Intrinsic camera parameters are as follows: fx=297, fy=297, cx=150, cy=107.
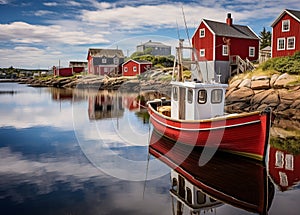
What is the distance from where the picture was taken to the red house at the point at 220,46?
3133 cm

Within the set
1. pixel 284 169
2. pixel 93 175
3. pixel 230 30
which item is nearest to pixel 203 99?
Result: pixel 284 169

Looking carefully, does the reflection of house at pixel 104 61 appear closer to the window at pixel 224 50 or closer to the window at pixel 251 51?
the window at pixel 251 51

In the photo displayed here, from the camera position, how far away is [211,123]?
11.0 m

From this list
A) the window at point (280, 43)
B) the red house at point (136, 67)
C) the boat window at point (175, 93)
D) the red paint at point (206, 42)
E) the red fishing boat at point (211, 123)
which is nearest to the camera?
the red fishing boat at point (211, 123)

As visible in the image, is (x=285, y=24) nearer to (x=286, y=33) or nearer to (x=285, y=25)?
(x=285, y=25)

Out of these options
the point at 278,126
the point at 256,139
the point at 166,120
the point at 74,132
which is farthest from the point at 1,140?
the point at 278,126

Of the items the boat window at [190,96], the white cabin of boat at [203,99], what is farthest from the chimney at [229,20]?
the boat window at [190,96]

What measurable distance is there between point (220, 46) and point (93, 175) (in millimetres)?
25018

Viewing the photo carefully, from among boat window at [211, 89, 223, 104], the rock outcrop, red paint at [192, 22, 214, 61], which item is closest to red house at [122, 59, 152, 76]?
red paint at [192, 22, 214, 61]

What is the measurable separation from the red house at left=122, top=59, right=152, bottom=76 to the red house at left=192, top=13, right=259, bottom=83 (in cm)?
2094

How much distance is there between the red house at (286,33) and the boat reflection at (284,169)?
18.6 m

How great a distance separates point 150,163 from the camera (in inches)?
450

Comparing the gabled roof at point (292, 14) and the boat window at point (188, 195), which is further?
the gabled roof at point (292, 14)

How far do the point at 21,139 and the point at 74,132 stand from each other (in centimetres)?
290
